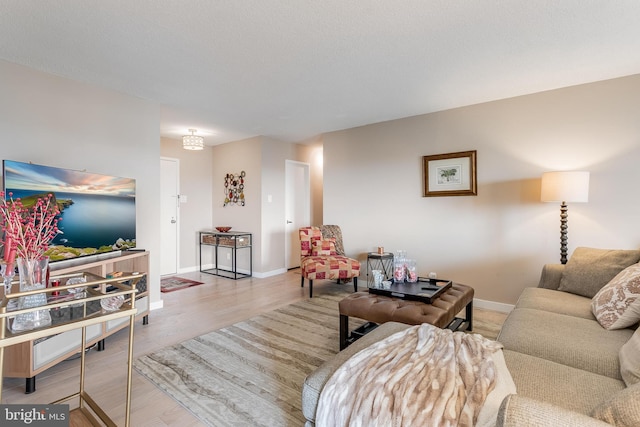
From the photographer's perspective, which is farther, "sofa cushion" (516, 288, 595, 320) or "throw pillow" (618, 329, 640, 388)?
"sofa cushion" (516, 288, 595, 320)

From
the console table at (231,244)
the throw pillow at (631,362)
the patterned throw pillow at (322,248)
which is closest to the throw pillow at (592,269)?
the throw pillow at (631,362)

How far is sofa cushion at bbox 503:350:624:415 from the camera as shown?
1.11m

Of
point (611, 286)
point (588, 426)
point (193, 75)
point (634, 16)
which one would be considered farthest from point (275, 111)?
point (588, 426)

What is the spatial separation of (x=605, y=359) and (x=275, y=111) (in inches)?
140

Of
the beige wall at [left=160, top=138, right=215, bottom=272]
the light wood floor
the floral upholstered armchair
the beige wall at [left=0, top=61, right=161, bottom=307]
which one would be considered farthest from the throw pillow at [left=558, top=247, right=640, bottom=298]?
the beige wall at [left=160, top=138, right=215, bottom=272]

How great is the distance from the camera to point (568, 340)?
5.26ft

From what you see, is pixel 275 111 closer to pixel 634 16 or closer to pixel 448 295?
pixel 448 295

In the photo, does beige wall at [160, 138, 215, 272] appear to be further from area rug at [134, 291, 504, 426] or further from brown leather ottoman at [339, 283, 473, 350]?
brown leather ottoman at [339, 283, 473, 350]

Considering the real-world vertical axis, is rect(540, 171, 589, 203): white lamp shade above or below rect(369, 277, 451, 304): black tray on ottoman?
above

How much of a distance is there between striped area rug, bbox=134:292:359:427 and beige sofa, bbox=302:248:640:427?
24.7 inches

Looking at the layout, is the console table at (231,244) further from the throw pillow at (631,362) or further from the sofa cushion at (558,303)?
the throw pillow at (631,362)

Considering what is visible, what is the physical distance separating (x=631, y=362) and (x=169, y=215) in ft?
18.2

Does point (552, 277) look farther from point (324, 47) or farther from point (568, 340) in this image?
point (324, 47)

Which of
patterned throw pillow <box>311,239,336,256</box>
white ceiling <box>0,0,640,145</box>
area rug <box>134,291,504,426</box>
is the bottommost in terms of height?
area rug <box>134,291,504,426</box>
